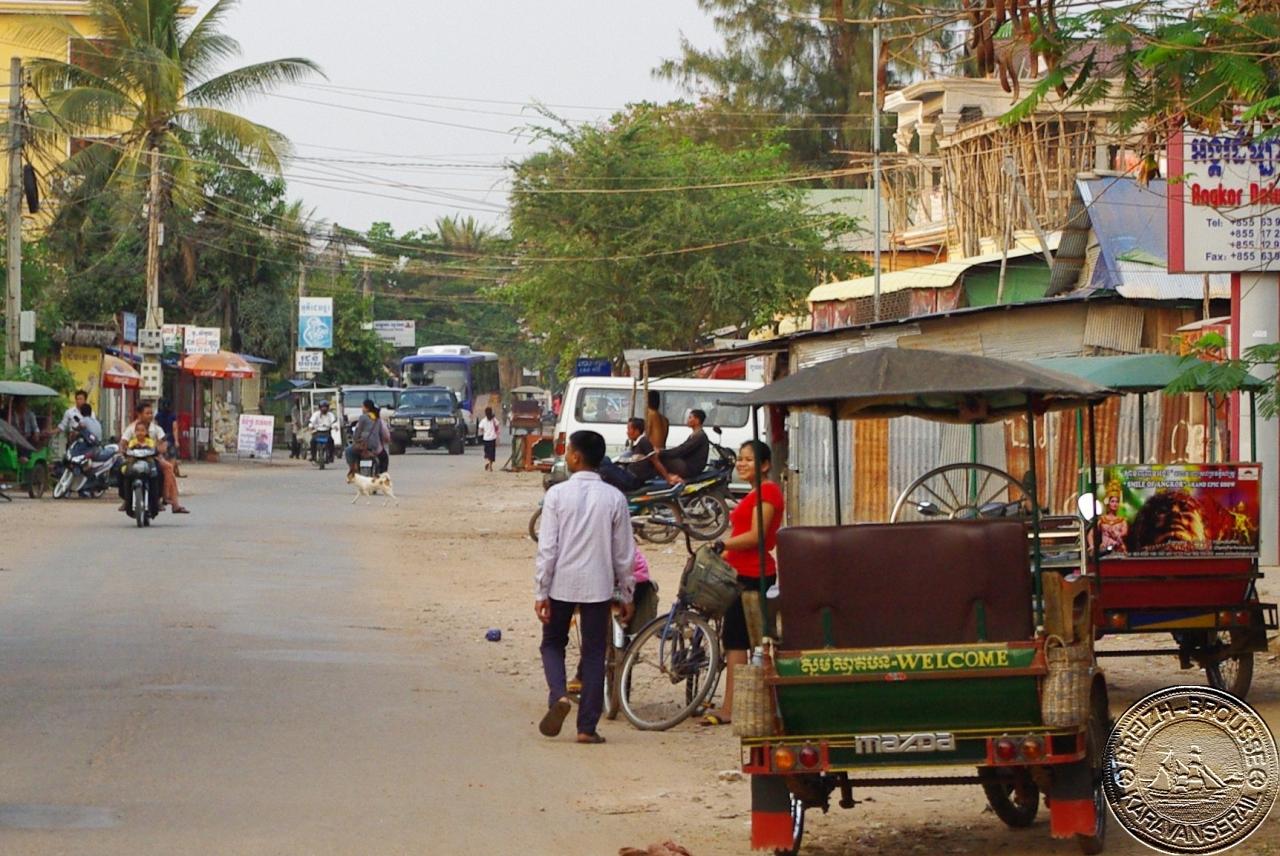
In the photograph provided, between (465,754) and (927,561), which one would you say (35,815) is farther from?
(927,561)

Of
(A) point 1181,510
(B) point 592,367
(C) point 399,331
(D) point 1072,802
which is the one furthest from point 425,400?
(D) point 1072,802

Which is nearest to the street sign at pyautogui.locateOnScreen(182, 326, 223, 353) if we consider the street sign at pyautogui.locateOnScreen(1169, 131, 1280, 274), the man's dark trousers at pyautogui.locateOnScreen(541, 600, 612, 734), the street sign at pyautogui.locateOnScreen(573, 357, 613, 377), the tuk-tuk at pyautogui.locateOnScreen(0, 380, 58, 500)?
the street sign at pyautogui.locateOnScreen(573, 357, 613, 377)

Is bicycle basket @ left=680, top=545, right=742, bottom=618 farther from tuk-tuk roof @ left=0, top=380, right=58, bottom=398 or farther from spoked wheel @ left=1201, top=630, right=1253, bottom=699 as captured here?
tuk-tuk roof @ left=0, top=380, right=58, bottom=398

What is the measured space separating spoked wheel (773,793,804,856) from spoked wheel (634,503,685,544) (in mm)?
13845

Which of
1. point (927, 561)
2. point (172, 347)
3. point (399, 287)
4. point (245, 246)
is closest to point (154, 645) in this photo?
point (927, 561)

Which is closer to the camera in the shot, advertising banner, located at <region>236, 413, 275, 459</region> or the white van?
the white van

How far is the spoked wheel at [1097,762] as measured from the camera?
7.00m

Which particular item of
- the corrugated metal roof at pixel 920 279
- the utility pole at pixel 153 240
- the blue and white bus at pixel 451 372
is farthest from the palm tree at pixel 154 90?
the blue and white bus at pixel 451 372

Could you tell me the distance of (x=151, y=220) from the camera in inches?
1641

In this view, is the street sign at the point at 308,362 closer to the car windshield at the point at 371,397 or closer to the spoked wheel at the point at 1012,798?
the car windshield at the point at 371,397

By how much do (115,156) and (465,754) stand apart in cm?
4155

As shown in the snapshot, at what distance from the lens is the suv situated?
57938 millimetres

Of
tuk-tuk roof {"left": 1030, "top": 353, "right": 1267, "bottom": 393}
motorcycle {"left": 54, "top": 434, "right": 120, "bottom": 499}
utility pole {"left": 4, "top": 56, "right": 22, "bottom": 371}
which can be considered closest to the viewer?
tuk-tuk roof {"left": 1030, "top": 353, "right": 1267, "bottom": 393}

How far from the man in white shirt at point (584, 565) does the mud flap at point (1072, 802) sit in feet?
11.1
